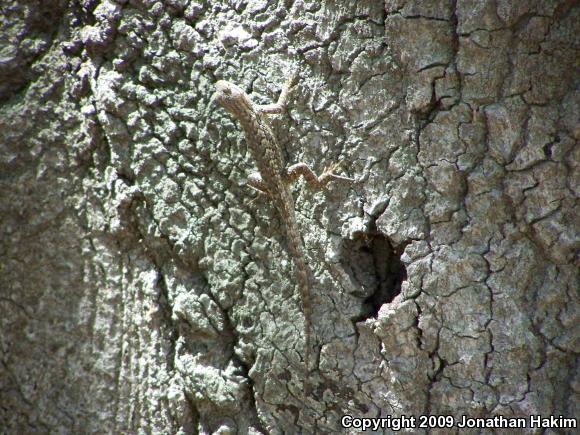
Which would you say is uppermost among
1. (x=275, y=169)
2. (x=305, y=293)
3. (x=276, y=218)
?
(x=275, y=169)

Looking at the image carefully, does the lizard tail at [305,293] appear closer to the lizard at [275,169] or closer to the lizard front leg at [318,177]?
the lizard at [275,169]

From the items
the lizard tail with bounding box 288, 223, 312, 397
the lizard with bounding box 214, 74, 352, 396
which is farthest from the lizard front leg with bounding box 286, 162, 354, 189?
the lizard tail with bounding box 288, 223, 312, 397

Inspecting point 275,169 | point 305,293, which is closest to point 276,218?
point 275,169

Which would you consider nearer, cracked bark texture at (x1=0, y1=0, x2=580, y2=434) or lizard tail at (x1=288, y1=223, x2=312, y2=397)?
cracked bark texture at (x1=0, y1=0, x2=580, y2=434)

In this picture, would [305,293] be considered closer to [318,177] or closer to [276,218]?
[276,218]

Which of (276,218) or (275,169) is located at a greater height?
(275,169)

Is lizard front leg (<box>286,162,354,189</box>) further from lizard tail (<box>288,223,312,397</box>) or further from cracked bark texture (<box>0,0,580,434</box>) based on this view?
lizard tail (<box>288,223,312,397</box>)
